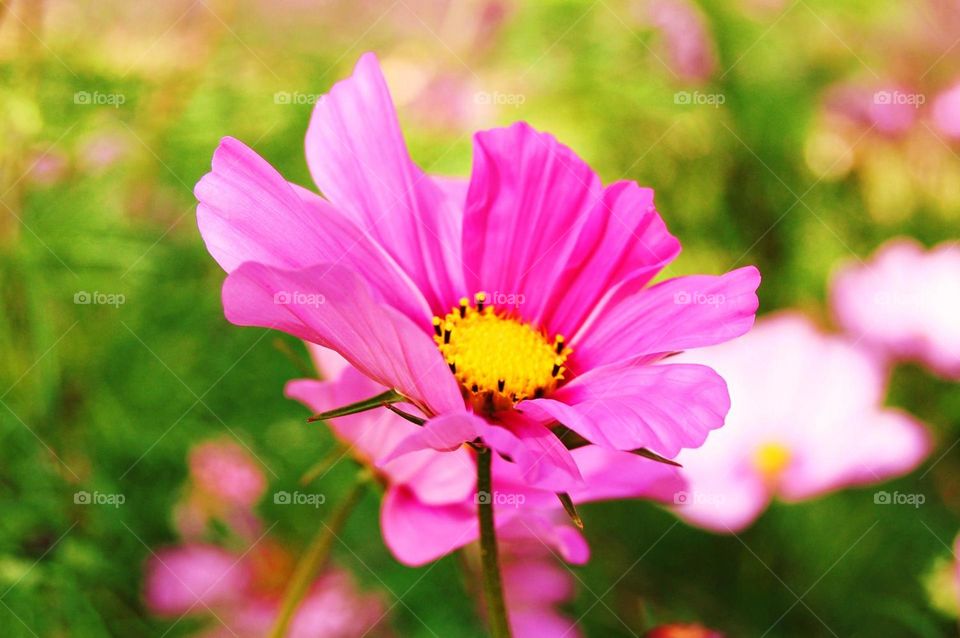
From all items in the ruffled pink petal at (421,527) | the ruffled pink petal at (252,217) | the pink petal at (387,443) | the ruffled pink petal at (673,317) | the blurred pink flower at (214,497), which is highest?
the ruffled pink petal at (252,217)

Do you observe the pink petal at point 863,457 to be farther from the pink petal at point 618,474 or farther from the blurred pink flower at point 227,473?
the blurred pink flower at point 227,473

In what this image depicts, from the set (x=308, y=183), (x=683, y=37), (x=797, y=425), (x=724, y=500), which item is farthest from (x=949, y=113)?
(x=308, y=183)

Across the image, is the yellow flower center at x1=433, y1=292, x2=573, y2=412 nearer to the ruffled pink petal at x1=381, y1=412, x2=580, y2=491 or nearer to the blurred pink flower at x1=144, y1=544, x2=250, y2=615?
the ruffled pink petal at x1=381, y1=412, x2=580, y2=491

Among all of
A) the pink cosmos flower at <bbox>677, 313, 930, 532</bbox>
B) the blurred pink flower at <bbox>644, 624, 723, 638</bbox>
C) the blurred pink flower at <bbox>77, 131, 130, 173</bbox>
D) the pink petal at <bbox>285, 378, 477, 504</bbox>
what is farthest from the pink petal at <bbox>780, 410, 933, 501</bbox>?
the blurred pink flower at <bbox>77, 131, 130, 173</bbox>

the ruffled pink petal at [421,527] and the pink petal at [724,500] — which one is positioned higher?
the ruffled pink petal at [421,527]

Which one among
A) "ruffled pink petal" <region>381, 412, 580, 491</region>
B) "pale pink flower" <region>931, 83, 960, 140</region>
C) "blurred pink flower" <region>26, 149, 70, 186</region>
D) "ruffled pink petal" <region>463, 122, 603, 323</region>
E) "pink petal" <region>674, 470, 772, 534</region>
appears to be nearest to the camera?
"ruffled pink petal" <region>381, 412, 580, 491</region>

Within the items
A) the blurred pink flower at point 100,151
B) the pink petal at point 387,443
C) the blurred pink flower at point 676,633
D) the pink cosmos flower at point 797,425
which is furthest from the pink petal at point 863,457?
the blurred pink flower at point 100,151
